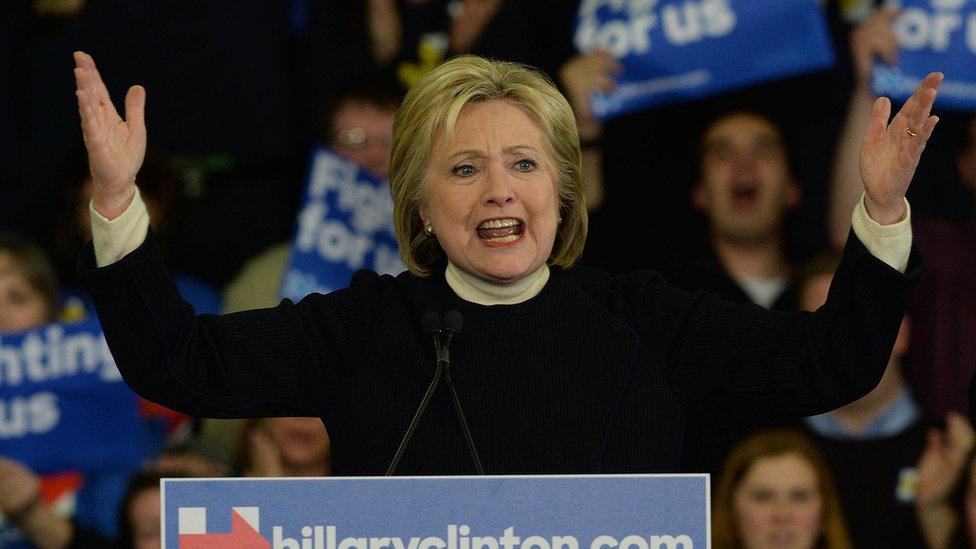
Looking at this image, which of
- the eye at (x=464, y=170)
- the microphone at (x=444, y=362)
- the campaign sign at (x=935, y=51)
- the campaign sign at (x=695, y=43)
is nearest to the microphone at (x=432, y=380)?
the microphone at (x=444, y=362)

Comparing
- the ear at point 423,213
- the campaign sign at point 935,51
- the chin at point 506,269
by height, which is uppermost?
the campaign sign at point 935,51

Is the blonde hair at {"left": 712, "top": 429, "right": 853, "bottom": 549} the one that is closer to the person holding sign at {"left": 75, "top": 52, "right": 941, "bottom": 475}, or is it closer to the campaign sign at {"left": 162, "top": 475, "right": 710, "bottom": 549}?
the person holding sign at {"left": 75, "top": 52, "right": 941, "bottom": 475}

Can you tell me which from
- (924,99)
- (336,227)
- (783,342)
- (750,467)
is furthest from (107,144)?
(750,467)

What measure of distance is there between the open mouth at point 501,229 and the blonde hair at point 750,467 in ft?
7.73

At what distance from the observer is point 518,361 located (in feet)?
6.68

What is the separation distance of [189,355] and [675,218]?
8.67 ft

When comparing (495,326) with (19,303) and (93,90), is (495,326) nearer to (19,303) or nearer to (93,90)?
(93,90)

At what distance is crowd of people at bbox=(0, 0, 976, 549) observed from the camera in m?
4.29

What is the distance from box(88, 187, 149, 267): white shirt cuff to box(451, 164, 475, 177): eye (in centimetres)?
46

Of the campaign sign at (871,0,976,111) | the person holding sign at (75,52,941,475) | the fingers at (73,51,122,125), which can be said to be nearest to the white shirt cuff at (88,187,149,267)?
the person holding sign at (75,52,941,475)

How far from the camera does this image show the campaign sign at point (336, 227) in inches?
178

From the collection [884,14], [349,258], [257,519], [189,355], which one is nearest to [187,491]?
[257,519]

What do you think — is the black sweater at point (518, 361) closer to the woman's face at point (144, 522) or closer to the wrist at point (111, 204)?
the wrist at point (111, 204)

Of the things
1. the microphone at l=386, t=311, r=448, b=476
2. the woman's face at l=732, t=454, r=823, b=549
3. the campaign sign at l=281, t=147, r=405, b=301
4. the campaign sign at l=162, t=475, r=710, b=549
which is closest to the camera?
the campaign sign at l=162, t=475, r=710, b=549
